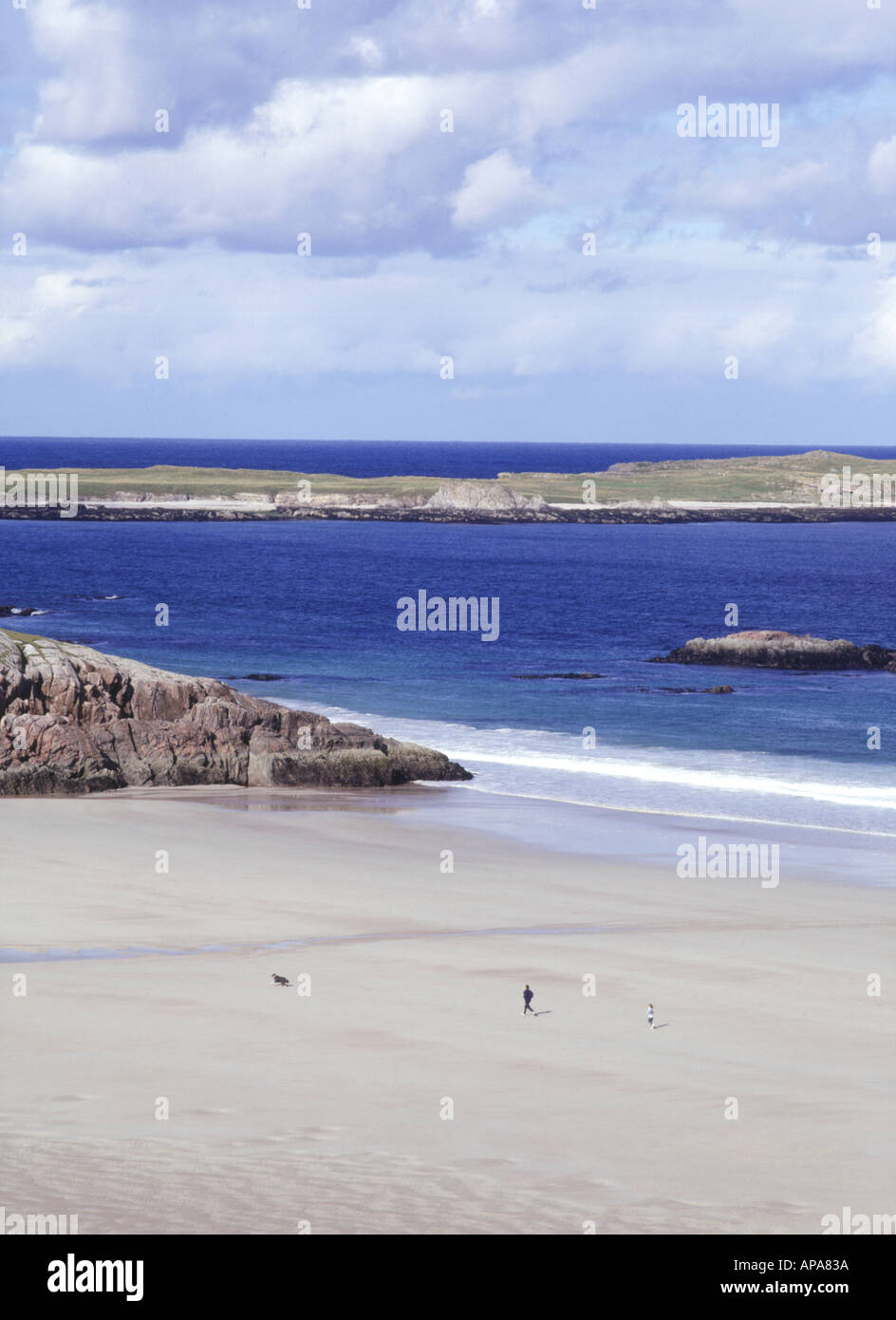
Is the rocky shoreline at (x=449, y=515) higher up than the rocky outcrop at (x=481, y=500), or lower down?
lower down

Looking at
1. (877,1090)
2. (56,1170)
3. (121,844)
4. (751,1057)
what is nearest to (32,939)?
(121,844)

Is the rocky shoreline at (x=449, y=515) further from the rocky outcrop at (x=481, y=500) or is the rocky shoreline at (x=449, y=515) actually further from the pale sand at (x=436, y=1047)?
the pale sand at (x=436, y=1047)

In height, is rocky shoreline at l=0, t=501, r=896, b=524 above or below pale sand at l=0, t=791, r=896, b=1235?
above

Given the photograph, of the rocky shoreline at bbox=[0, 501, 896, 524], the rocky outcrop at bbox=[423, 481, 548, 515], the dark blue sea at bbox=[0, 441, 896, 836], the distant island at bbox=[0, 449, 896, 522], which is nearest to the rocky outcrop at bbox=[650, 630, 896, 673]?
the dark blue sea at bbox=[0, 441, 896, 836]

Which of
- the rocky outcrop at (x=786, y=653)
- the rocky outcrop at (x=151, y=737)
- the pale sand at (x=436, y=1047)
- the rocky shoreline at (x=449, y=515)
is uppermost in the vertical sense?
the rocky shoreline at (x=449, y=515)

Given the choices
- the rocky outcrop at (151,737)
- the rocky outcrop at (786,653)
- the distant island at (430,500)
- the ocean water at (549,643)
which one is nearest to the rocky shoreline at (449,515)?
the distant island at (430,500)

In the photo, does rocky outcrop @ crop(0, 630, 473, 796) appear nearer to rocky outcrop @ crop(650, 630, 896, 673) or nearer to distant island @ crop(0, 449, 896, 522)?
rocky outcrop @ crop(650, 630, 896, 673)
